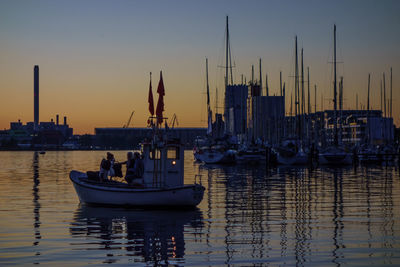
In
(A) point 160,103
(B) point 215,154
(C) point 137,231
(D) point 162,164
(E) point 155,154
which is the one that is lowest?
(C) point 137,231

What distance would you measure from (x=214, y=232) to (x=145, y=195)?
753 centimetres

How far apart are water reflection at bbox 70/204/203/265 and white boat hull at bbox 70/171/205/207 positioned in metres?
0.42

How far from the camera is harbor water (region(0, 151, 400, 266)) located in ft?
63.4

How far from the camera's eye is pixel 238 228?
25.6 meters

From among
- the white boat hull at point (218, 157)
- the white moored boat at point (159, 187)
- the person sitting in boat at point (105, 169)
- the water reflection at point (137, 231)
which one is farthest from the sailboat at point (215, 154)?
→ the white moored boat at point (159, 187)

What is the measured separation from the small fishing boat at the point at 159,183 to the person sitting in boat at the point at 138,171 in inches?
3.3

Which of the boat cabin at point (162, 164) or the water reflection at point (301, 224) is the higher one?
the boat cabin at point (162, 164)

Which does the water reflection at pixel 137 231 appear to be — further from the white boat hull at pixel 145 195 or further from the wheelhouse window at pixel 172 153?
the wheelhouse window at pixel 172 153

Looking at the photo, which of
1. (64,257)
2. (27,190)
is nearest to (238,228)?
(64,257)

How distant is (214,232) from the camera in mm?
24516

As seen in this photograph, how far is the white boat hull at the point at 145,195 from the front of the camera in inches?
1228

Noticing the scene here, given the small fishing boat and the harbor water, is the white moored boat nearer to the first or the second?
the small fishing boat

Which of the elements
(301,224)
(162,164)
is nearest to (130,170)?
(162,164)

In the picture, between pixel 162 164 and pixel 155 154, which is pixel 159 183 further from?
pixel 155 154
